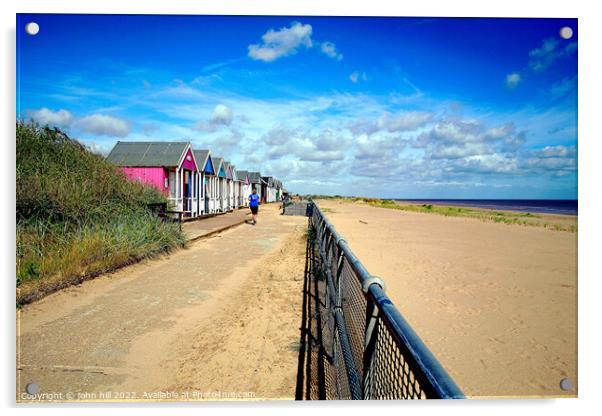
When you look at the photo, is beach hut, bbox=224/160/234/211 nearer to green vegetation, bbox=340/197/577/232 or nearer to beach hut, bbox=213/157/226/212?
beach hut, bbox=213/157/226/212

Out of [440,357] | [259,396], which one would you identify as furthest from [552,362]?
[259,396]

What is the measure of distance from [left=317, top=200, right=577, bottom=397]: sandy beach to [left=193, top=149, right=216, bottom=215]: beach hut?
11782 mm

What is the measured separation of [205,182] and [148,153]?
178 inches

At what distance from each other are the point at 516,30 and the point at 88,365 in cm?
488

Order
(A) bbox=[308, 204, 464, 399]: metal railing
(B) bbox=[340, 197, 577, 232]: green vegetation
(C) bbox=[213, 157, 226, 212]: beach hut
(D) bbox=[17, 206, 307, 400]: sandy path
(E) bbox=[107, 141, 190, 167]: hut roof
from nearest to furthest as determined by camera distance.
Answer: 1. (A) bbox=[308, 204, 464, 399]: metal railing
2. (D) bbox=[17, 206, 307, 400]: sandy path
3. (E) bbox=[107, 141, 190, 167]: hut roof
4. (B) bbox=[340, 197, 577, 232]: green vegetation
5. (C) bbox=[213, 157, 226, 212]: beach hut

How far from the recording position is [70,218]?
645cm

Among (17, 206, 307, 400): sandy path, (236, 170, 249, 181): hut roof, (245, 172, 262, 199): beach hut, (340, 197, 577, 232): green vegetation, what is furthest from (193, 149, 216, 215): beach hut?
(245, 172, 262, 199): beach hut

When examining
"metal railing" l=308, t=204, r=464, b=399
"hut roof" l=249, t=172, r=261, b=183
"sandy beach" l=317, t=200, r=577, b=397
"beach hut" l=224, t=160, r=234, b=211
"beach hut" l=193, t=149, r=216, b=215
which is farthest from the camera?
"hut roof" l=249, t=172, r=261, b=183

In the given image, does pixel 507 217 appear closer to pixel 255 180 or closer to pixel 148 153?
pixel 148 153

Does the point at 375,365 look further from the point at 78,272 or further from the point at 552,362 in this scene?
the point at 78,272

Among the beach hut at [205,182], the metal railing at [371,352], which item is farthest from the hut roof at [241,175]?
the metal railing at [371,352]

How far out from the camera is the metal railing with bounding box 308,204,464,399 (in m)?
1.14

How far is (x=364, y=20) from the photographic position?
3246mm

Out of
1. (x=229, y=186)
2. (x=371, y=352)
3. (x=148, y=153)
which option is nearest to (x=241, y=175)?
(x=229, y=186)
